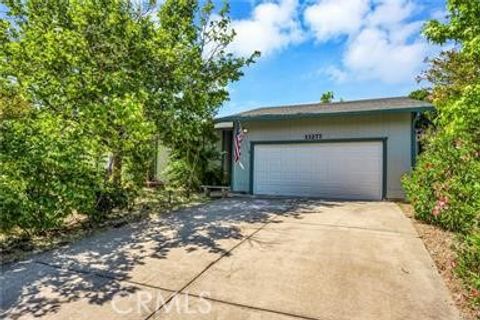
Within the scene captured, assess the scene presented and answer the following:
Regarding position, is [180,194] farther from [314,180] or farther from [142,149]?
[314,180]

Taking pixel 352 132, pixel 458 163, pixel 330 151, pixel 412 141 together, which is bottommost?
pixel 458 163

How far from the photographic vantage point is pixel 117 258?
533cm

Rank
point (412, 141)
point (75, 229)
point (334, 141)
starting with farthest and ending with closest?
1. point (334, 141)
2. point (412, 141)
3. point (75, 229)

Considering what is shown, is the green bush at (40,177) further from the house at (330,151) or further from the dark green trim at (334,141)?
the house at (330,151)

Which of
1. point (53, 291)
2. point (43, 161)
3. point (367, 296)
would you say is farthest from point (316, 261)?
point (43, 161)

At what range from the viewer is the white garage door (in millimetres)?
11297

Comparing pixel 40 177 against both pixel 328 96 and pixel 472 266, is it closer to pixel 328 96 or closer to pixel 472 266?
pixel 472 266

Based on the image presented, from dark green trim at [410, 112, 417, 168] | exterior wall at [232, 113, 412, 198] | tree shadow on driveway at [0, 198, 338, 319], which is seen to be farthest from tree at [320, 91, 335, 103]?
tree shadow on driveway at [0, 198, 338, 319]

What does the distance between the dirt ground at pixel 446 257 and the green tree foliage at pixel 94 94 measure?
21.1 feet

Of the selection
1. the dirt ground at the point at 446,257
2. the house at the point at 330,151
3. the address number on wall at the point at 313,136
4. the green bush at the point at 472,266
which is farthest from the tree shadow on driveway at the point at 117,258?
the address number on wall at the point at 313,136

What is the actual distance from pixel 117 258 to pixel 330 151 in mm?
8594

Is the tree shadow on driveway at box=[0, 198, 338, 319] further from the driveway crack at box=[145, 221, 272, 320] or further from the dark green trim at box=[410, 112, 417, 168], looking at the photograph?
the dark green trim at box=[410, 112, 417, 168]

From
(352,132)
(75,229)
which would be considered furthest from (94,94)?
(352,132)

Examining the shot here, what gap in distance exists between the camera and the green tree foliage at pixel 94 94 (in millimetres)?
6461
